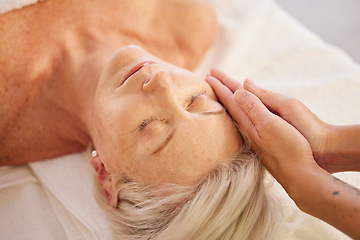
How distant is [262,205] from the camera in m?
1.02

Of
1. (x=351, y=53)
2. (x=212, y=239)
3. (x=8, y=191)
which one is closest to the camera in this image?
(x=212, y=239)

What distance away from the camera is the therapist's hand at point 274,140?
0.93m

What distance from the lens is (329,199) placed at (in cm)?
85

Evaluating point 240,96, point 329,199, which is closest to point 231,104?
point 240,96

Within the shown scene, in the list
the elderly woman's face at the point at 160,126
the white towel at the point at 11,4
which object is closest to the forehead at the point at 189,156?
the elderly woman's face at the point at 160,126

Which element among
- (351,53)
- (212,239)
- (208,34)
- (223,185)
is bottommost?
(351,53)

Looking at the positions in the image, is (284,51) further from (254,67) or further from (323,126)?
(323,126)

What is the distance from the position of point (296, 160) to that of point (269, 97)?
268 mm

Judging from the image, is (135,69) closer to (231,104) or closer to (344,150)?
(231,104)

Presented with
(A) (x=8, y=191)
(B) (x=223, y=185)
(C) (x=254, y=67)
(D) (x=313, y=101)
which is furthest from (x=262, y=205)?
(A) (x=8, y=191)

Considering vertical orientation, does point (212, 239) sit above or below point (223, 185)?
below

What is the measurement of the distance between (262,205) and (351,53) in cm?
166

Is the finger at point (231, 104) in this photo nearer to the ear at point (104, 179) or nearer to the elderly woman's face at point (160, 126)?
the elderly woman's face at point (160, 126)

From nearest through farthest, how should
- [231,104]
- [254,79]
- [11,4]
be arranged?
1. [231,104]
2. [11,4]
3. [254,79]
